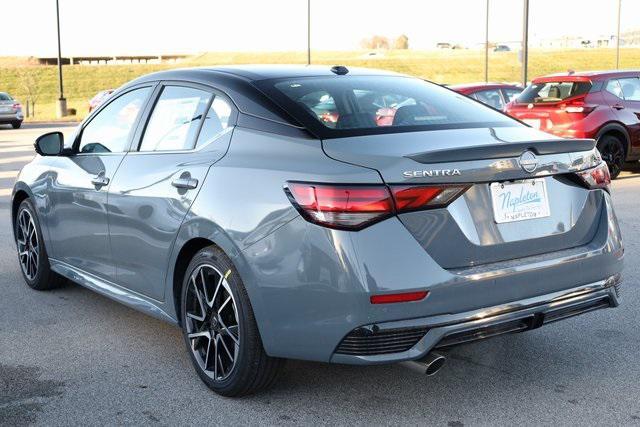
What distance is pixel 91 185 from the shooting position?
492 centimetres

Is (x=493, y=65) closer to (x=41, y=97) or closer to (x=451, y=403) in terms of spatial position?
(x=41, y=97)

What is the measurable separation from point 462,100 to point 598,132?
830 centimetres

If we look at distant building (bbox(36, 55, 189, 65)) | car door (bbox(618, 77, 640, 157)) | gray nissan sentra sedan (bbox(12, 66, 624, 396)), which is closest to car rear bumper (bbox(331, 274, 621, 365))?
gray nissan sentra sedan (bbox(12, 66, 624, 396))

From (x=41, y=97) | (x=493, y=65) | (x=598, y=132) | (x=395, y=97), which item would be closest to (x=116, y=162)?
Result: (x=395, y=97)

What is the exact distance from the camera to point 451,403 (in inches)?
147

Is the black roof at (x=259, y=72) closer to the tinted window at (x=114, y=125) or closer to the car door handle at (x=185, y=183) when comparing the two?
the tinted window at (x=114, y=125)

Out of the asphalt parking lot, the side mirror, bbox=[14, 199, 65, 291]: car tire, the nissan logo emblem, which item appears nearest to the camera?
the nissan logo emblem

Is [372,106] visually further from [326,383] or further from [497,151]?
[326,383]

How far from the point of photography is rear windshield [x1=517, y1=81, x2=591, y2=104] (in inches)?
489

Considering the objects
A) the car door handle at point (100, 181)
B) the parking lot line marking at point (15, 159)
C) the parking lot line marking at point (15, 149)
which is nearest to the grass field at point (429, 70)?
the parking lot line marking at point (15, 149)

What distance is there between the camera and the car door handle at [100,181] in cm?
475

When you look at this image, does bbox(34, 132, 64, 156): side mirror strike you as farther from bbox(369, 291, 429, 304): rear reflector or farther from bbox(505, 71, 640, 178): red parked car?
bbox(505, 71, 640, 178): red parked car

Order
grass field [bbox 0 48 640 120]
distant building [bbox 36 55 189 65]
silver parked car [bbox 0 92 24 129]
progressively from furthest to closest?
distant building [bbox 36 55 189 65] < grass field [bbox 0 48 640 120] < silver parked car [bbox 0 92 24 129]

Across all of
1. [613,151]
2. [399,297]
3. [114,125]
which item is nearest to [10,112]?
[613,151]
